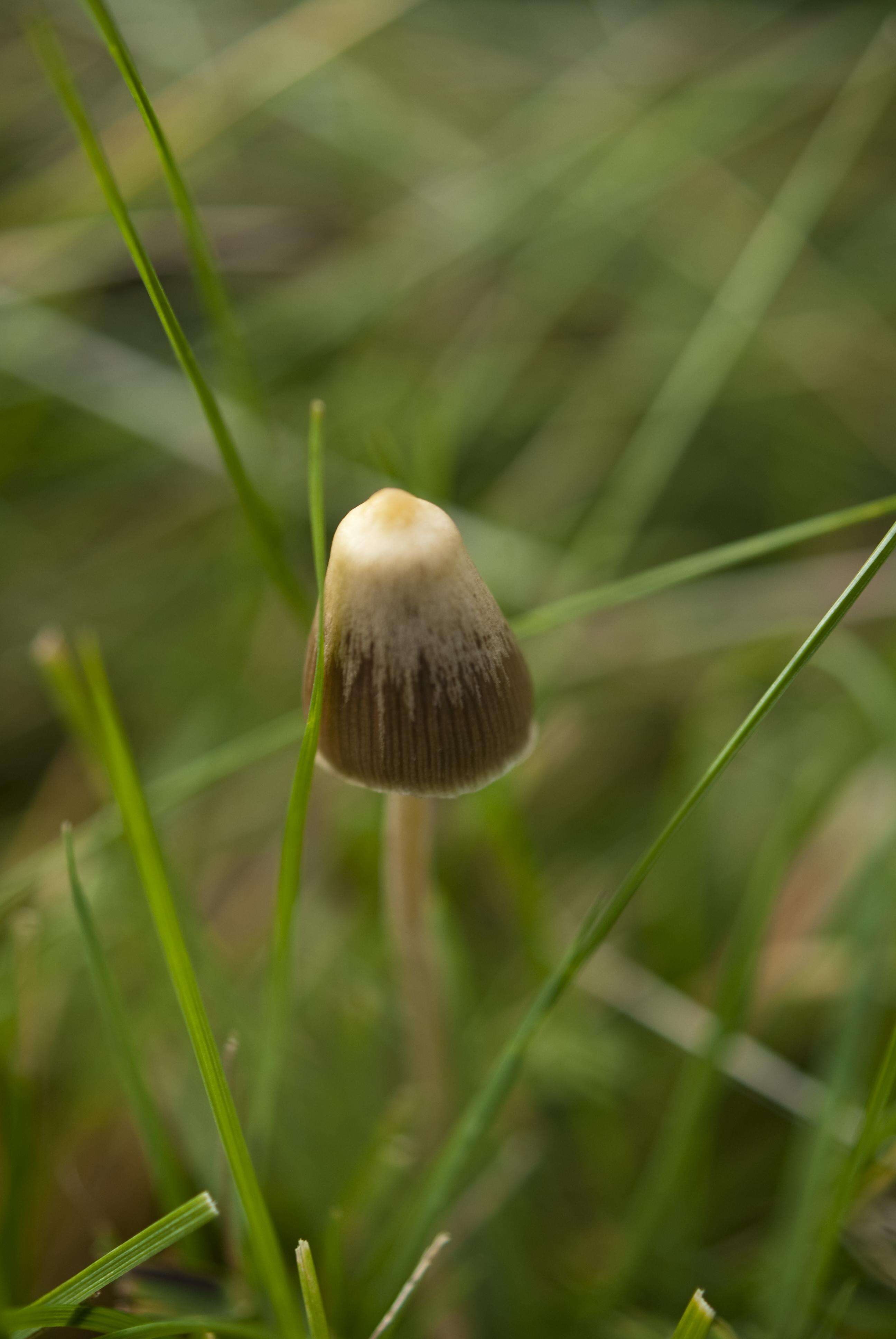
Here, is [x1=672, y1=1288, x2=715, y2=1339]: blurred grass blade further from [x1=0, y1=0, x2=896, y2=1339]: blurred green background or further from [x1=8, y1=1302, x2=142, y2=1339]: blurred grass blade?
[x1=8, y1=1302, x2=142, y2=1339]: blurred grass blade

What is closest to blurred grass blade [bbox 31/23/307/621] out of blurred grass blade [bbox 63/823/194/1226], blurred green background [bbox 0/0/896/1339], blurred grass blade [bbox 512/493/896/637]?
blurred green background [bbox 0/0/896/1339]

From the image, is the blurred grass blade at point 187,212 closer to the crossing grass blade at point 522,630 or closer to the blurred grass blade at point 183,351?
the blurred grass blade at point 183,351

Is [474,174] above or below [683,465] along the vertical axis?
above

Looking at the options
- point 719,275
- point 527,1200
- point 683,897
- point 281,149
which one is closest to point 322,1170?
point 527,1200

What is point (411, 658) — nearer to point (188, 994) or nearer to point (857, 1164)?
point (188, 994)

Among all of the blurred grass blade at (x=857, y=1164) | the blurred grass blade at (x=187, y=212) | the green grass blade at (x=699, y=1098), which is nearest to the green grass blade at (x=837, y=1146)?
the blurred grass blade at (x=857, y=1164)

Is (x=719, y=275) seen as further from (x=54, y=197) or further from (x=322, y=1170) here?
(x=322, y=1170)
